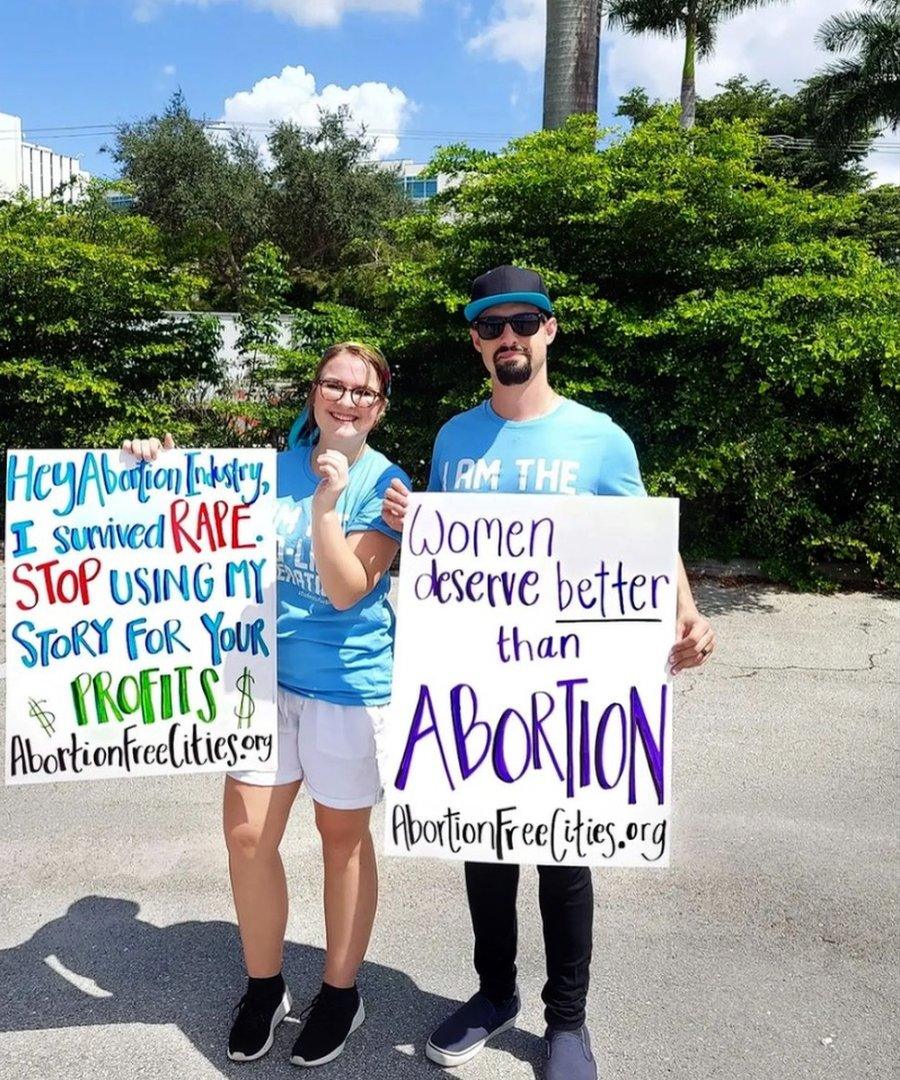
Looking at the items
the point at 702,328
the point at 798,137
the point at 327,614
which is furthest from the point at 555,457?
the point at 798,137

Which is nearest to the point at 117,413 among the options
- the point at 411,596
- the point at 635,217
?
the point at 635,217

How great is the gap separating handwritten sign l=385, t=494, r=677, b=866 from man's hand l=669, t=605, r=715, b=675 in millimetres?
33

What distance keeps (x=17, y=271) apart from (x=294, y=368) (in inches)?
99.1

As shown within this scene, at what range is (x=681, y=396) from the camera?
6984 mm

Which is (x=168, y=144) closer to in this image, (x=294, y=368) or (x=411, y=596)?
(x=294, y=368)

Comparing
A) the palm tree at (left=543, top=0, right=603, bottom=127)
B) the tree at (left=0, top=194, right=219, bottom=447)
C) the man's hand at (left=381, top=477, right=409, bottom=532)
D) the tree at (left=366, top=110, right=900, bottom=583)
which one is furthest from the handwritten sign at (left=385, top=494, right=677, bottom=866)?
the palm tree at (left=543, top=0, right=603, bottom=127)

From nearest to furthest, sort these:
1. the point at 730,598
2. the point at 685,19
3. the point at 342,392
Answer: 1. the point at 342,392
2. the point at 730,598
3. the point at 685,19

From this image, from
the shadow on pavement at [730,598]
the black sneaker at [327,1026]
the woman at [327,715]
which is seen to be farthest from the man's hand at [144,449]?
the shadow on pavement at [730,598]

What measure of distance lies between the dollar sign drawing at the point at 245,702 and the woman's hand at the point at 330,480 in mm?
515

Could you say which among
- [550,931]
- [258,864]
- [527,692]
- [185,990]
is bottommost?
[185,990]

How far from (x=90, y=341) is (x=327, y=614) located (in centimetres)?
718

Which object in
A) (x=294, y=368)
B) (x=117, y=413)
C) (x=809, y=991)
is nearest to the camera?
(x=809, y=991)

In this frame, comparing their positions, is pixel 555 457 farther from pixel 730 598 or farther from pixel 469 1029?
pixel 730 598

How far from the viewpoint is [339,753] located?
2250 mm
